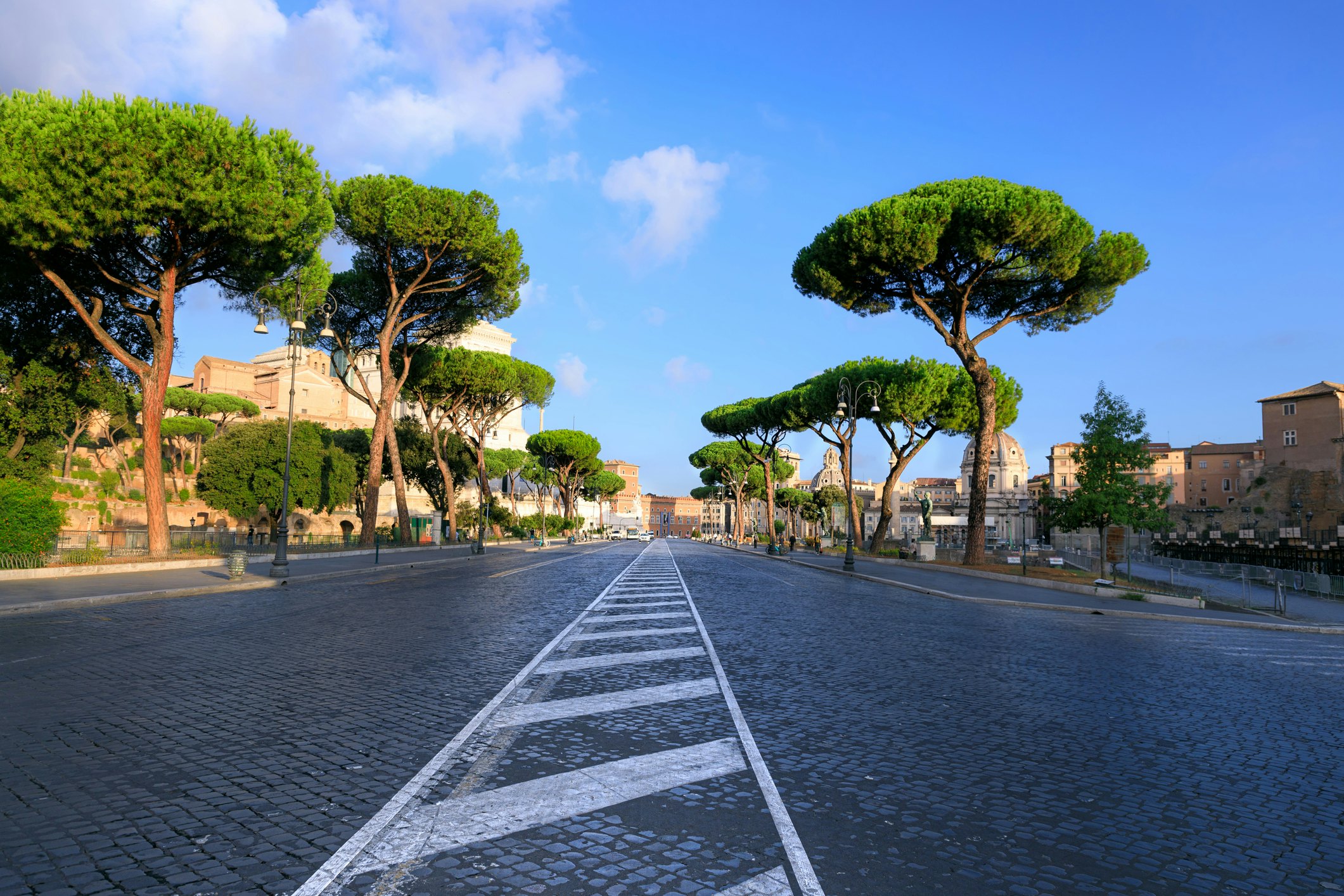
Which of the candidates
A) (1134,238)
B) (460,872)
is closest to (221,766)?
(460,872)

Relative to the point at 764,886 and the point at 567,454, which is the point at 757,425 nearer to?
the point at 567,454

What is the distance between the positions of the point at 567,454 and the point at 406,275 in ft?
162

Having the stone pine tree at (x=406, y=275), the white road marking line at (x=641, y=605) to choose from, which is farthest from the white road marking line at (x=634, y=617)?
the stone pine tree at (x=406, y=275)

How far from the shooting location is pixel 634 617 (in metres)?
13.4

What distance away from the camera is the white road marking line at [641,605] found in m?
14.8

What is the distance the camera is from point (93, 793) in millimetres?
4320

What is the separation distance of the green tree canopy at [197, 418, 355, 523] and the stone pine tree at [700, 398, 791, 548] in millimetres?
33047

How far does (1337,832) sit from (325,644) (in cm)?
963

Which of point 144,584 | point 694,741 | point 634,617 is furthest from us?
point 144,584

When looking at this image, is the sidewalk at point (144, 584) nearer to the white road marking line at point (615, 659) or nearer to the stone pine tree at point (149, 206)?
the stone pine tree at point (149, 206)

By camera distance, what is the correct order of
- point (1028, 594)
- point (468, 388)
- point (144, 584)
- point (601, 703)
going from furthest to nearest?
point (468, 388)
point (1028, 594)
point (144, 584)
point (601, 703)

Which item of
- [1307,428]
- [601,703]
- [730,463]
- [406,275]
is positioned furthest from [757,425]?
[601,703]

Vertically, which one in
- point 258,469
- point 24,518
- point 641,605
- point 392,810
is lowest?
point 641,605

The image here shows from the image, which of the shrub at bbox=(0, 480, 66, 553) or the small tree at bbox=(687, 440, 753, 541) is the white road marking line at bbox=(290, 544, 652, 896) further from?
the small tree at bbox=(687, 440, 753, 541)
